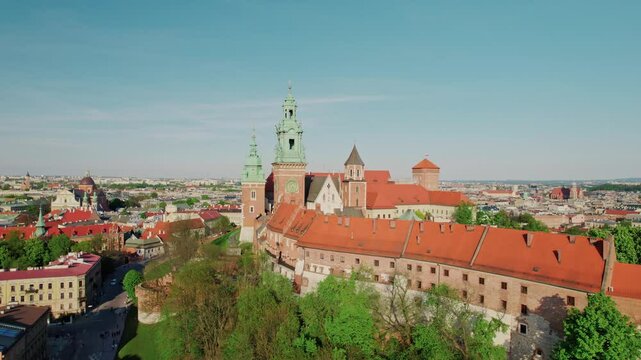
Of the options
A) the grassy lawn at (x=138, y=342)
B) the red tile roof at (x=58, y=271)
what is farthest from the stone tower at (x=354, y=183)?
the red tile roof at (x=58, y=271)

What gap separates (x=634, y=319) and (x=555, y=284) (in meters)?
4.87

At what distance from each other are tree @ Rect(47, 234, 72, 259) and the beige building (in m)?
10.7

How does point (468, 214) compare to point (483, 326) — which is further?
point (468, 214)

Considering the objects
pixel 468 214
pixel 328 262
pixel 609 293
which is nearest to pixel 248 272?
pixel 328 262

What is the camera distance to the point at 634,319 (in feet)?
103

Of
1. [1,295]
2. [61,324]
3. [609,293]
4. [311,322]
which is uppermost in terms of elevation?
[609,293]

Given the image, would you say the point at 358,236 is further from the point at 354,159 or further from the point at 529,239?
the point at 354,159

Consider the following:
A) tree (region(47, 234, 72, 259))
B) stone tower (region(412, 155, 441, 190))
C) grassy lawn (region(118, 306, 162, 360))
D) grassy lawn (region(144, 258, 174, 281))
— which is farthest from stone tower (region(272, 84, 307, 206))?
stone tower (region(412, 155, 441, 190))

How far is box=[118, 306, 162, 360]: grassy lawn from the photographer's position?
5133 centimetres

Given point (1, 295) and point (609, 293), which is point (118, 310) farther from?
point (609, 293)

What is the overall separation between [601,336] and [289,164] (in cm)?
4925

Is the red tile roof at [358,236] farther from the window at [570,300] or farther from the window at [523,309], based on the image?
the window at [570,300]

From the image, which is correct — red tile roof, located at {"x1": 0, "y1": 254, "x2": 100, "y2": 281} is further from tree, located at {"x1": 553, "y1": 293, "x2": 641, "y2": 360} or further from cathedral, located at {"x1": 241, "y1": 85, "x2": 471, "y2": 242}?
tree, located at {"x1": 553, "y1": 293, "x2": 641, "y2": 360}

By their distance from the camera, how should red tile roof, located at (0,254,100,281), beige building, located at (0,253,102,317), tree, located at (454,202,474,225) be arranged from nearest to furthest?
beige building, located at (0,253,102,317) → red tile roof, located at (0,254,100,281) → tree, located at (454,202,474,225)
